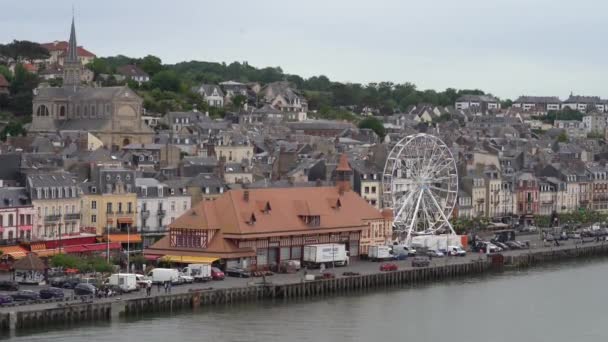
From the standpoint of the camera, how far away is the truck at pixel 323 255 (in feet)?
200

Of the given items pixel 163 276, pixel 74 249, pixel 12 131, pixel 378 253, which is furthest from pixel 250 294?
pixel 12 131

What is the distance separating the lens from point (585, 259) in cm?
7556

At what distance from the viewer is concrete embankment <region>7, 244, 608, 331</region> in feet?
152

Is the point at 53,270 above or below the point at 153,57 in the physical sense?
below

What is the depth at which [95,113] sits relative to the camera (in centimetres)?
9662

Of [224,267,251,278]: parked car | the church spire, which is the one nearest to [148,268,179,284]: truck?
[224,267,251,278]: parked car

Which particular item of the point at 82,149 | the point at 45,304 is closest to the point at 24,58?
the point at 82,149

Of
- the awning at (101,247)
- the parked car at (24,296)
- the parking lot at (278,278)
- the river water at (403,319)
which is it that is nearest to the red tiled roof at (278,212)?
the parking lot at (278,278)

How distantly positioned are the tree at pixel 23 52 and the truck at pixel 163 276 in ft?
255

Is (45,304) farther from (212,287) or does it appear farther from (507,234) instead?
(507,234)

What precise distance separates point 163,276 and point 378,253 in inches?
553

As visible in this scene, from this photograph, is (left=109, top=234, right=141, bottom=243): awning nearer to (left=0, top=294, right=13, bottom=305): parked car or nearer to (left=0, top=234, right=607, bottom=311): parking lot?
(left=0, top=234, right=607, bottom=311): parking lot

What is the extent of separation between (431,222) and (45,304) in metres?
28.1

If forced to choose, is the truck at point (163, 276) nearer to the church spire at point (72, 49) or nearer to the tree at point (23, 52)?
the church spire at point (72, 49)
